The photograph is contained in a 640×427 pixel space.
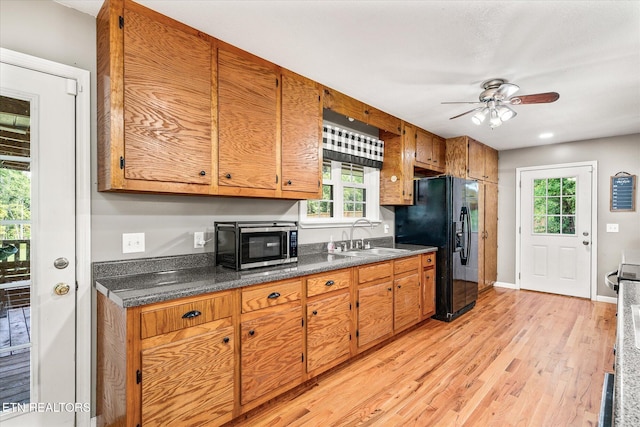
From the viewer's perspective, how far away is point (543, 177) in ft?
16.6

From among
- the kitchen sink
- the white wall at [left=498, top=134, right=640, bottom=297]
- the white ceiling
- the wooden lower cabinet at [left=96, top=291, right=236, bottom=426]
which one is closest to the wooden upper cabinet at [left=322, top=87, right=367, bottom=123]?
the white ceiling


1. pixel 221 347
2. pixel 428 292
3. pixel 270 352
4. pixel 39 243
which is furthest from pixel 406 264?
pixel 39 243

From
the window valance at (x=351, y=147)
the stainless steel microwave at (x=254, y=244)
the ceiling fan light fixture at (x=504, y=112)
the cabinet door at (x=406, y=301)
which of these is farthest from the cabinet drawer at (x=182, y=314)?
the ceiling fan light fixture at (x=504, y=112)

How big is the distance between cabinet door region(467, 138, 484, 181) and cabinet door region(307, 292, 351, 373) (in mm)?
3082

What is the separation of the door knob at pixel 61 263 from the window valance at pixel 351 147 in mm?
2115

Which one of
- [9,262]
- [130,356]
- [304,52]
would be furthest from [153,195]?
[304,52]

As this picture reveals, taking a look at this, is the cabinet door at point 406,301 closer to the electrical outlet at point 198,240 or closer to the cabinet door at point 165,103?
the electrical outlet at point 198,240

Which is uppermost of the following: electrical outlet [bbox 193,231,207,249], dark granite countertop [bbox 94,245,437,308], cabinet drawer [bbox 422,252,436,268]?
electrical outlet [bbox 193,231,207,249]

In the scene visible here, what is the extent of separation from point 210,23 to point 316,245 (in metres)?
2.05

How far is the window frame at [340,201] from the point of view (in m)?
3.11

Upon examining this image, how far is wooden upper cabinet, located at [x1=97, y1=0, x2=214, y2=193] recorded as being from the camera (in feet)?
5.54

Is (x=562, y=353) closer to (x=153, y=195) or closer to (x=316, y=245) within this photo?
(x=316, y=245)

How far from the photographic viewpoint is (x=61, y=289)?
69.5 inches

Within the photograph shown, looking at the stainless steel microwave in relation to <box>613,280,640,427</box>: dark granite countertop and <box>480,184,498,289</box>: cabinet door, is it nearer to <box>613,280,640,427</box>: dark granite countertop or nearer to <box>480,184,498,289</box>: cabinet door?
<box>613,280,640,427</box>: dark granite countertop
